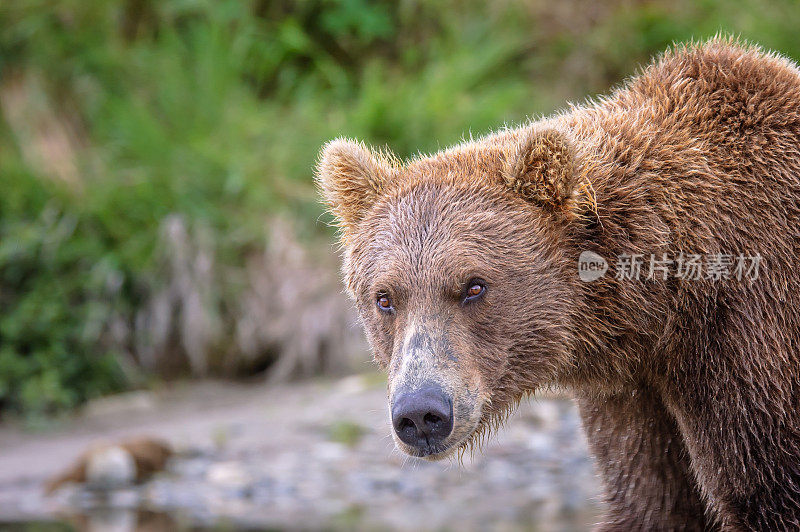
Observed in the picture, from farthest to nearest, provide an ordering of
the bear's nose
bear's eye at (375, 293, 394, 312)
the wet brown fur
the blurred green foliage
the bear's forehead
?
1. the blurred green foliage
2. the wet brown fur
3. bear's eye at (375, 293, 394, 312)
4. the bear's forehead
5. the bear's nose

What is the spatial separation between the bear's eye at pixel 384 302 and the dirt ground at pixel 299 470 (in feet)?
9.00

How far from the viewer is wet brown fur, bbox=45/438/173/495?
8062 mm

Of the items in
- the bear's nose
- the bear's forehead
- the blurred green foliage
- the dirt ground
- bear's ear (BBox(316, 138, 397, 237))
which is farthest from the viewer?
the blurred green foliage

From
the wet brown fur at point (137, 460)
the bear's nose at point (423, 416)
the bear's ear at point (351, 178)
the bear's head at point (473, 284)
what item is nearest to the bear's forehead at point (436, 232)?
the bear's head at point (473, 284)

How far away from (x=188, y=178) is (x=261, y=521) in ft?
15.5

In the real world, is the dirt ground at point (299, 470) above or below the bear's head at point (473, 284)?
below

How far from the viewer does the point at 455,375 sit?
3.57m

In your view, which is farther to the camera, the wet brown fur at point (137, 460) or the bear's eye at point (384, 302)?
the wet brown fur at point (137, 460)

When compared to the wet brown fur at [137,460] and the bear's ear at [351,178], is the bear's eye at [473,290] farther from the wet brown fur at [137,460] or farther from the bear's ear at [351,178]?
the wet brown fur at [137,460]

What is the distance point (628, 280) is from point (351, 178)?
122 cm

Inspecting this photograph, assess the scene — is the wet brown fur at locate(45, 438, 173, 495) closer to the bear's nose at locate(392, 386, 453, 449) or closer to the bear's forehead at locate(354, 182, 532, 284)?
the bear's forehead at locate(354, 182, 532, 284)

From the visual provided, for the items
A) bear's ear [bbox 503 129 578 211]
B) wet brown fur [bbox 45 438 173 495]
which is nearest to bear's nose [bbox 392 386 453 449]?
bear's ear [bbox 503 129 578 211]

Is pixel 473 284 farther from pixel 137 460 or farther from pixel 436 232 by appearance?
pixel 137 460

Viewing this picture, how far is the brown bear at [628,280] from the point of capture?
363cm
